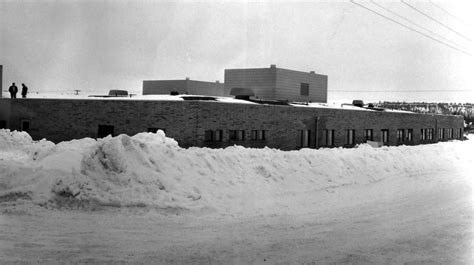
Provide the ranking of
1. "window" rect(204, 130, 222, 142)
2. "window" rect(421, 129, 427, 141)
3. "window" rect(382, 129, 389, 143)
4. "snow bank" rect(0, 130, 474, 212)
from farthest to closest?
1. "window" rect(421, 129, 427, 141)
2. "window" rect(382, 129, 389, 143)
3. "window" rect(204, 130, 222, 142)
4. "snow bank" rect(0, 130, 474, 212)

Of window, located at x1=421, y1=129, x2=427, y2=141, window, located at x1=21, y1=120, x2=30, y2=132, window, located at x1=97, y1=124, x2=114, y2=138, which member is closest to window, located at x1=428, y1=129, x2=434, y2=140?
window, located at x1=421, y1=129, x2=427, y2=141

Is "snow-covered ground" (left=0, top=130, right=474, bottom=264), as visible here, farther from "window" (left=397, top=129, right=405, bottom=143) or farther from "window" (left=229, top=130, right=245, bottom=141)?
"window" (left=397, top=129, right=405, bottom=143)

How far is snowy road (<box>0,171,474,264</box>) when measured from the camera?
11.7 meters

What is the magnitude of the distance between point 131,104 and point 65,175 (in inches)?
378

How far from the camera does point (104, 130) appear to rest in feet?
93.9

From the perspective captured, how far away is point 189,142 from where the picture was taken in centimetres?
2608

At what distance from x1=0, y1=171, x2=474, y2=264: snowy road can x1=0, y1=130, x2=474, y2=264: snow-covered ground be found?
3cm

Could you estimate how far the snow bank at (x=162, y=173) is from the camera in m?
17.7

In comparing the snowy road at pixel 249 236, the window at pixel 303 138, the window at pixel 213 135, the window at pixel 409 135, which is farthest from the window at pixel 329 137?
the snowy road at pixel 249 236

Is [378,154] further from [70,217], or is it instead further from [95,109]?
[70,217]

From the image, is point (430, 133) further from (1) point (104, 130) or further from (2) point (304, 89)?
(1) point (104, 130)

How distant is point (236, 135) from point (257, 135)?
1808mm

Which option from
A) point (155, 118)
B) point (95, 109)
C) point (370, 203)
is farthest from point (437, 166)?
point (95, 109)

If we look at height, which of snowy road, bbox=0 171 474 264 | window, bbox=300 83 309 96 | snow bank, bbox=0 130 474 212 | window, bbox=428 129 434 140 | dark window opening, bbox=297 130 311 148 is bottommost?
snowy road, bbox=0 171 474 264
